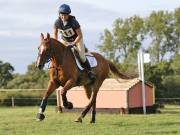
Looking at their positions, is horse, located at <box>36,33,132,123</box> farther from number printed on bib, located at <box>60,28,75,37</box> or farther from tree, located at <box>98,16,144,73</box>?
tree, located at <box>98,16,144,73</box>

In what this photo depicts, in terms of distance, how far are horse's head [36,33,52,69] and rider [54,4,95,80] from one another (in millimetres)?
671

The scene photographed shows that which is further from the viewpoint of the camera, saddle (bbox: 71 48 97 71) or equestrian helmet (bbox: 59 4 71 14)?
saddle (bbox: 71 48 97 71)

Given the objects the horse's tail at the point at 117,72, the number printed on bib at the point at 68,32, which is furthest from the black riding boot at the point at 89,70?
the horse's tail at the point at 117,72

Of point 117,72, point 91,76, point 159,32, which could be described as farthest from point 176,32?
point 91,76

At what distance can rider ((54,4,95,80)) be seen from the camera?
11742 mm

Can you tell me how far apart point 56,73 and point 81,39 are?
1.05 metres

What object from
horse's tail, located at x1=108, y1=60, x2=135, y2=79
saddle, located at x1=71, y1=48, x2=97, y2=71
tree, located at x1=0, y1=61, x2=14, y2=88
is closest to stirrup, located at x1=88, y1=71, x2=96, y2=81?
saddle, located at x1=71, y1=48, x2=97, y2=71

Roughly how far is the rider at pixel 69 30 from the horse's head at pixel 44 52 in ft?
2.20

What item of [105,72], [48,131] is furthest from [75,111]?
[48,131]

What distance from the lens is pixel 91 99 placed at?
13.2 metres

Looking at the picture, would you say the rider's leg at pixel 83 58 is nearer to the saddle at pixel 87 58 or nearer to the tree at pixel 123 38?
the saddle at pixel 87 58

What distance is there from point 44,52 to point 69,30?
110cm

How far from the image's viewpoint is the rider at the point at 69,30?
462 inches

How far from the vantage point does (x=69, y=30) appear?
39.5 feet
